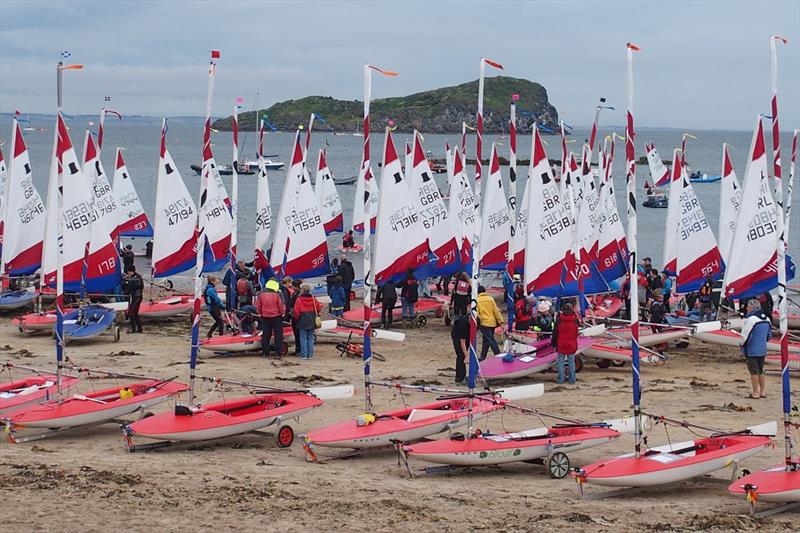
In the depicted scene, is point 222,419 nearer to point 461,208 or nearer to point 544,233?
point 544,233

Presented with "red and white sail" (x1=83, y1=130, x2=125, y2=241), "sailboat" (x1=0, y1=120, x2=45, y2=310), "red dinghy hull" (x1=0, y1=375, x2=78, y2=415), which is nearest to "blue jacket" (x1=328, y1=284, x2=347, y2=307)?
"red and white sail" (x1=83, y1=130, x2=125, y2=241)

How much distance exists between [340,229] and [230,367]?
17.0 metres

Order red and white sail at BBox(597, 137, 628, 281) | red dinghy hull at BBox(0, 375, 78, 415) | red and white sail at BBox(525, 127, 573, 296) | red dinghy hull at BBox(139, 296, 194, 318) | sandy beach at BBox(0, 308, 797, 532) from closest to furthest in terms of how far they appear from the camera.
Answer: sandy beach at BBox(0, 308, 797, 532), red dinghy hull at BBox(0, 375, 78, 415), red and white sail at BBox(525, 127, 573, 296), red dinghy hull at BBox(139, 296, 194, 318), red and white sail at BBox(597, 137, 628, 281)

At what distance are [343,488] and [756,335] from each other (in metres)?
7.30

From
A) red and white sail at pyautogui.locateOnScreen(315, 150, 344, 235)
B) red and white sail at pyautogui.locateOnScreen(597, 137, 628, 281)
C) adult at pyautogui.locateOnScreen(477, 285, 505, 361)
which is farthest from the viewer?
red and white sail at pyautogui.locateOnScreen(315, 150, 344, 235)

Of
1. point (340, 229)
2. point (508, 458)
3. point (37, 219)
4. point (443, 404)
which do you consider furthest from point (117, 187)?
point (508, 458)

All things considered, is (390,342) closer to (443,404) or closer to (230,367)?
(230,367)

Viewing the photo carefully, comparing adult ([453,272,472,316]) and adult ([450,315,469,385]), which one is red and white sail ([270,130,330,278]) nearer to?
adult ([453,272,472,316])

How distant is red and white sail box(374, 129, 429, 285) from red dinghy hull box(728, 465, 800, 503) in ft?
27.1

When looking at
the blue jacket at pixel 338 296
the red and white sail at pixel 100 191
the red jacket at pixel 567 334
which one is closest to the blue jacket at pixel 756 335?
the red jacket at pixel 567 334

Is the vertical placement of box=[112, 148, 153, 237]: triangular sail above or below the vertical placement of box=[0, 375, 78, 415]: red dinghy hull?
above

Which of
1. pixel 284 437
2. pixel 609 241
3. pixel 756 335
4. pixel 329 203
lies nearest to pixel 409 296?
pixel 609 241

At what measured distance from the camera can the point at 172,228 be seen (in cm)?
2512

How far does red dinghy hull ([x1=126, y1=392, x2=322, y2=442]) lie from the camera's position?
1342 centimetres
